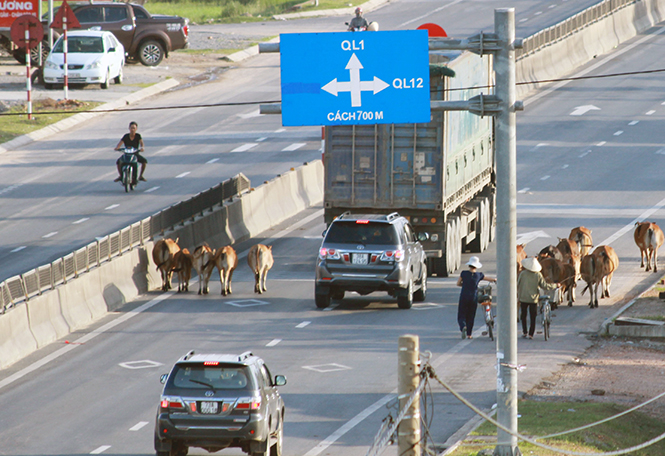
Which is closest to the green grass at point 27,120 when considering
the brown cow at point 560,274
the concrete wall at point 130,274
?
the concrete wall at point 130,274

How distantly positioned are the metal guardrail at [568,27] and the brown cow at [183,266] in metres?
25.3

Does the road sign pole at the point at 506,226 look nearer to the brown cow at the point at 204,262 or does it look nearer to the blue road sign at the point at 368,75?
the blue road sign at the point at 368,75

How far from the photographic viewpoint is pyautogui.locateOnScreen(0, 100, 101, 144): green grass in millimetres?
40656

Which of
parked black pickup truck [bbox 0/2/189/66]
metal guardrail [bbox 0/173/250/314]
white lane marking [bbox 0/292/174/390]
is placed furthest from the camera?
parked black pickup truck [bbox 0/2/189/66]

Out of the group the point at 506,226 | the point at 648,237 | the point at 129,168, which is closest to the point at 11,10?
the point at 129,168

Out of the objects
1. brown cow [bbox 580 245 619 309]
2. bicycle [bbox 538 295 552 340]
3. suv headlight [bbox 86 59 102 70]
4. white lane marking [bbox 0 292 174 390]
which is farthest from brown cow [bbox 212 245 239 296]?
suv headlight [bbox 86 59 102 70]

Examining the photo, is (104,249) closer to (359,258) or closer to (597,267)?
(359,258)

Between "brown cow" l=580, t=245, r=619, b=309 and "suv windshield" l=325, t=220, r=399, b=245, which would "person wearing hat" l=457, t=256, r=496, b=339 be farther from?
"brown cow" l=580, t=245, r=619, b=309

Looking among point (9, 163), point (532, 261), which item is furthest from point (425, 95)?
point (9, 163)

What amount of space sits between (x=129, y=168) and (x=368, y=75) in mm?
19376

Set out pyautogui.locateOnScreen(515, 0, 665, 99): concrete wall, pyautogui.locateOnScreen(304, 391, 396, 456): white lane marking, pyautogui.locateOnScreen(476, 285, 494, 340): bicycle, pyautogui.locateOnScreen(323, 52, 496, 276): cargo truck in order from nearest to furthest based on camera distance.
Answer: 1. pyautogui.locateOnScreen(304, 391, 396, 456): white lane marking
2. pyautogui.locateOnScreen(476, 285, 494, 340): bicycle
3. pyautogui.locateOnScreen(323, 52, 496, 276): cargo truck
4. pyautogui.locateOnScreen(515, 0, 665, 99): concrete wall

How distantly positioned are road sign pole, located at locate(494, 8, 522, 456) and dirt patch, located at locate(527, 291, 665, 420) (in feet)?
14.7

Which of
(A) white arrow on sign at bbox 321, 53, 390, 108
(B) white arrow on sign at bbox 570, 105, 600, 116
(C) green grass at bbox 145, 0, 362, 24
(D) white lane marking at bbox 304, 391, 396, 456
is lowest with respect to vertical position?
(D) white lane marking at bbox 304, 391, 396, 456

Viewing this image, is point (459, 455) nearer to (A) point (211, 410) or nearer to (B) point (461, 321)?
(A) point (211, 410)
